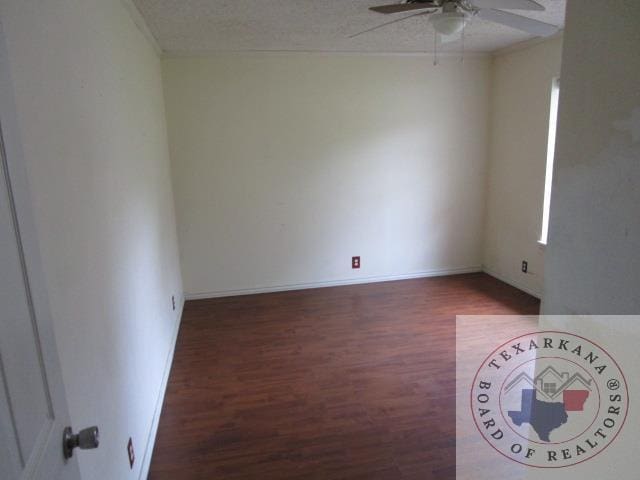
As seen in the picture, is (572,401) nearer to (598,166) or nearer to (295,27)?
(598,166)

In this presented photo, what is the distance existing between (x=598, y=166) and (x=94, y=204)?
157cm

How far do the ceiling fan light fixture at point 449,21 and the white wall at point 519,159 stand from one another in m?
1.69

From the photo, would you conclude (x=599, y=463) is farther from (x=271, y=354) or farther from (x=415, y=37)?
(x=415, y=37)

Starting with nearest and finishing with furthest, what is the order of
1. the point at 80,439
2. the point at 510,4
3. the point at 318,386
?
the point at 80,439 < the point at 510,4 < the point at 318,386

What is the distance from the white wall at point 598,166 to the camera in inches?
37.3

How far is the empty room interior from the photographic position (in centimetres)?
98

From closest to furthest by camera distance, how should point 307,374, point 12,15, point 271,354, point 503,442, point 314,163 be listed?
point 12,15
point 503,442
point 307,374
point 271,354
point 314,163

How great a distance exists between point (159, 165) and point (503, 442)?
288cm

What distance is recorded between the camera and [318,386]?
2.51 meters

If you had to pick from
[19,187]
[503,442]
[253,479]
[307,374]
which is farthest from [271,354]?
[19,187]

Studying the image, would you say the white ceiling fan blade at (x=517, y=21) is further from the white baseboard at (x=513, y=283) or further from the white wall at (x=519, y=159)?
the white baseboard at (x=513, y=283)

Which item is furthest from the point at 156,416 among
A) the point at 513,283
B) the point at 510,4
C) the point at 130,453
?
the point at 513,283

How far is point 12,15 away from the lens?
3.03 ft

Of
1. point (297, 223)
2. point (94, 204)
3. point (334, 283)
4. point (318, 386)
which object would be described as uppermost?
point (94, 204)
